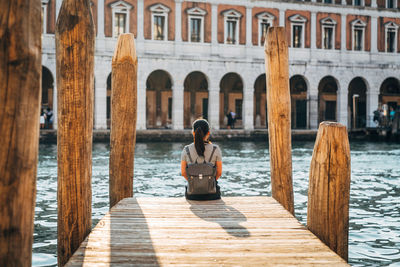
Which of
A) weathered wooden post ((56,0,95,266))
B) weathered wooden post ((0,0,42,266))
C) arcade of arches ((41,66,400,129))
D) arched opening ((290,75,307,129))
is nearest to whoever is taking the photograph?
weathered wooden post ((0,0,42,266))

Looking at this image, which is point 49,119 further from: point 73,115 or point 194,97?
point 73,115

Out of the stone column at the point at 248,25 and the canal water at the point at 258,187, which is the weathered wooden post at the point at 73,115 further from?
the stone column at the point at 248,25

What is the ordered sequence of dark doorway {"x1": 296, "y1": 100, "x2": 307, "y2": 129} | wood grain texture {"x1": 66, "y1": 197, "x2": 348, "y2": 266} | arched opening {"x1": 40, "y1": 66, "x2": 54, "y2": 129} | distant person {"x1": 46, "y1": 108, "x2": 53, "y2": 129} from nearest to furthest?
wood grain texture {"x1": 66, "y1": 197, "x2": 348, "y2": 266}
distant person {"x1": 46, "y1": 108, "x2": 53, "y2": 129}
arched opening {"x1": 40, "y1": 66, "x2": 54, "y2": 129}
dark doorway {"x1": 296, "y1": 100, "x2": 307, "y2": 129}

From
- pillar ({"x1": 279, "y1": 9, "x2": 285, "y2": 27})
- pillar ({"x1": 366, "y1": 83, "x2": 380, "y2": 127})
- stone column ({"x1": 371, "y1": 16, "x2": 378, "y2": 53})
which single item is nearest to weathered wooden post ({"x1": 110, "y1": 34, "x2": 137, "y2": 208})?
pillar ({"x1": 279, "y1": 9, "x2": 285, "y2": 27})

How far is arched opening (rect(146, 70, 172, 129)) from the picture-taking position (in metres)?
28.1

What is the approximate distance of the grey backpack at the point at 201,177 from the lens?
501 centimetres

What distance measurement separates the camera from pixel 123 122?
5.75 metres

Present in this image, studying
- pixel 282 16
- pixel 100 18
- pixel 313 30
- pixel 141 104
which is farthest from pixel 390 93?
pixel 100 18

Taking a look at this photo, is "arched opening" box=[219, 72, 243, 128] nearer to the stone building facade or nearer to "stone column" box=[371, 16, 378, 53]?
the stone building facade

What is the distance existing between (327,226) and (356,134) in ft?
73.0

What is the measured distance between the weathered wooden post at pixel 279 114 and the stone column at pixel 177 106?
19.6 meters


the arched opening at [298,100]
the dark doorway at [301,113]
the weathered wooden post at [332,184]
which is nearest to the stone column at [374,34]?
the arched opening at [298,100]

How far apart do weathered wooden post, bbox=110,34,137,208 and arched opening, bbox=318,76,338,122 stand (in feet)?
82.5

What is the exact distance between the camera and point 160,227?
4.14 metres
